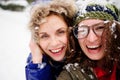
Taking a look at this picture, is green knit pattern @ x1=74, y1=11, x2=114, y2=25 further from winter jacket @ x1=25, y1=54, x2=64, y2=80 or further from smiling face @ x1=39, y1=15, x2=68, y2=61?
winter jacket @ x1=25, y1=54, x2=64, y2=80

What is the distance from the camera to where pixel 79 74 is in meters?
3.22

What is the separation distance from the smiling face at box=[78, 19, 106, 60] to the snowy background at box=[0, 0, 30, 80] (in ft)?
4.23

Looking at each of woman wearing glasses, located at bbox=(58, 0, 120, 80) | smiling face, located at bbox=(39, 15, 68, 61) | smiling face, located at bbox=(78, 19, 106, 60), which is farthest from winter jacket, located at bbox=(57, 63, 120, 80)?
smiling face, located at bbox=(39, 15, 68, 61)

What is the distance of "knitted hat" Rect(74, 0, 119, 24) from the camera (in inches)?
121

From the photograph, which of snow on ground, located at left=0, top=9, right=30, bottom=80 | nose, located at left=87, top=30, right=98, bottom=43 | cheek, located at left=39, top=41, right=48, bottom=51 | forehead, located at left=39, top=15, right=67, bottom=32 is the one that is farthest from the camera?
snow on ground, located at left=0, top=9, right=30, bottom=80

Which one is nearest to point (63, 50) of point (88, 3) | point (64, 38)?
point (64, 38)

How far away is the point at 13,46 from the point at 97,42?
565cm

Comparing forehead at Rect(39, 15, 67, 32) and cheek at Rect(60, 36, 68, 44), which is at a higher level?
forehead at Rect(39, 15, 67, 32)

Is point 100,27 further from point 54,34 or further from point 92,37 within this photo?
point 54,34

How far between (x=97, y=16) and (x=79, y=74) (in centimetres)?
63

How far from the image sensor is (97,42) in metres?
3.06

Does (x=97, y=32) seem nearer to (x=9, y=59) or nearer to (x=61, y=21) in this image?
(x=61, y=21)

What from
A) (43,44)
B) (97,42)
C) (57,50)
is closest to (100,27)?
(97,42)

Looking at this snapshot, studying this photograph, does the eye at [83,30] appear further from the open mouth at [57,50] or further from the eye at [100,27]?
the open mouth at [57,50]
